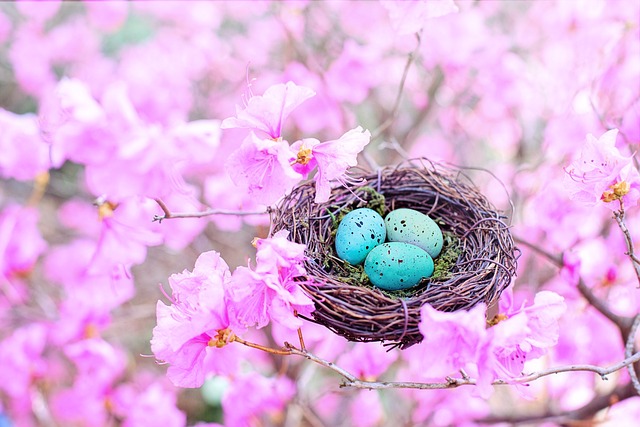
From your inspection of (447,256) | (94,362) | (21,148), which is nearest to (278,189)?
(447,256)

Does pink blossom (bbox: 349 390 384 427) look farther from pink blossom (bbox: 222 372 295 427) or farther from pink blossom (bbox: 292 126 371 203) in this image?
pink blossom (bbox: 292 126 371 203)

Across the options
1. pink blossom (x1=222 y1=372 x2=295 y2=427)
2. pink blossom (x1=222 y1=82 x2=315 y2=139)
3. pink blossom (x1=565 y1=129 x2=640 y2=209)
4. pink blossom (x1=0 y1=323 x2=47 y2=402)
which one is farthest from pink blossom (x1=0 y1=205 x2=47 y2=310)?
pink blossom (x1=565 y1=129 x2=640 y2=209)

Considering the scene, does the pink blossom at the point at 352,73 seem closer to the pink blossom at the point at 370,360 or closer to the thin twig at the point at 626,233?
the pink blossom at the point at 370,360

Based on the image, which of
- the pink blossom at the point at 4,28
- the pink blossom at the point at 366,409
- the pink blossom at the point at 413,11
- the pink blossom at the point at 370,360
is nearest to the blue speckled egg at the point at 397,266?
the pink blossom at the point at 370,360

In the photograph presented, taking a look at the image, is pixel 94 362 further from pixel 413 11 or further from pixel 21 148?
pixel 413 11

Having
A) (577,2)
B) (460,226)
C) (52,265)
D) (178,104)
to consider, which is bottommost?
(52,265)

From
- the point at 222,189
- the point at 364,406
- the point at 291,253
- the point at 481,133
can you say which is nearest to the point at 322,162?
the point at 291,253

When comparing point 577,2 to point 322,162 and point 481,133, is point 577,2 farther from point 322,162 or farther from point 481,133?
point 322,162
